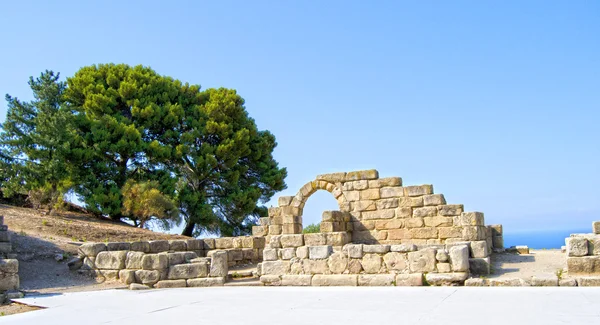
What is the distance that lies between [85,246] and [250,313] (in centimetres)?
738

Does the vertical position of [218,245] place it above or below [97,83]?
below

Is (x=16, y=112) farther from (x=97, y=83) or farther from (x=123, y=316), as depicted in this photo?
(x=123, y=316)

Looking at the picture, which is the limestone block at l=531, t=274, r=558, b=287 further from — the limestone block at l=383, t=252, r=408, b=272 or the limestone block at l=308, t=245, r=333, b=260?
the limestone block at l=308, t=245, r=333, b=260

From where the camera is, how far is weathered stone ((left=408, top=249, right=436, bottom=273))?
9812 mm

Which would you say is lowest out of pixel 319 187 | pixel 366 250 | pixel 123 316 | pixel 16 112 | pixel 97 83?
pixel 123 316

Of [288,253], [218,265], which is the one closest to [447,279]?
[288,253]

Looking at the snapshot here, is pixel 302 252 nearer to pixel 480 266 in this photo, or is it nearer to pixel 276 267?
pixel 276 267

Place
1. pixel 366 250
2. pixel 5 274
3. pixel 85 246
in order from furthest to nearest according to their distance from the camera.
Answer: pixel 85 246 < pixel 366 250 < pixel 5 274

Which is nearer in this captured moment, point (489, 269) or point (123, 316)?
point (123, 316)

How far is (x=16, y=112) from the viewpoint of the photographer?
23250 mm

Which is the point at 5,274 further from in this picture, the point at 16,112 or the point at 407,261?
the point at 16,112

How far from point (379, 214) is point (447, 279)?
597 cm

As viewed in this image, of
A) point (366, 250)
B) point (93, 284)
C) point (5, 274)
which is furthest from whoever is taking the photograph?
point (93, 284)

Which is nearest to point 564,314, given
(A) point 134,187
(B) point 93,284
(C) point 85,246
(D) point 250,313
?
(D) point 250,313
